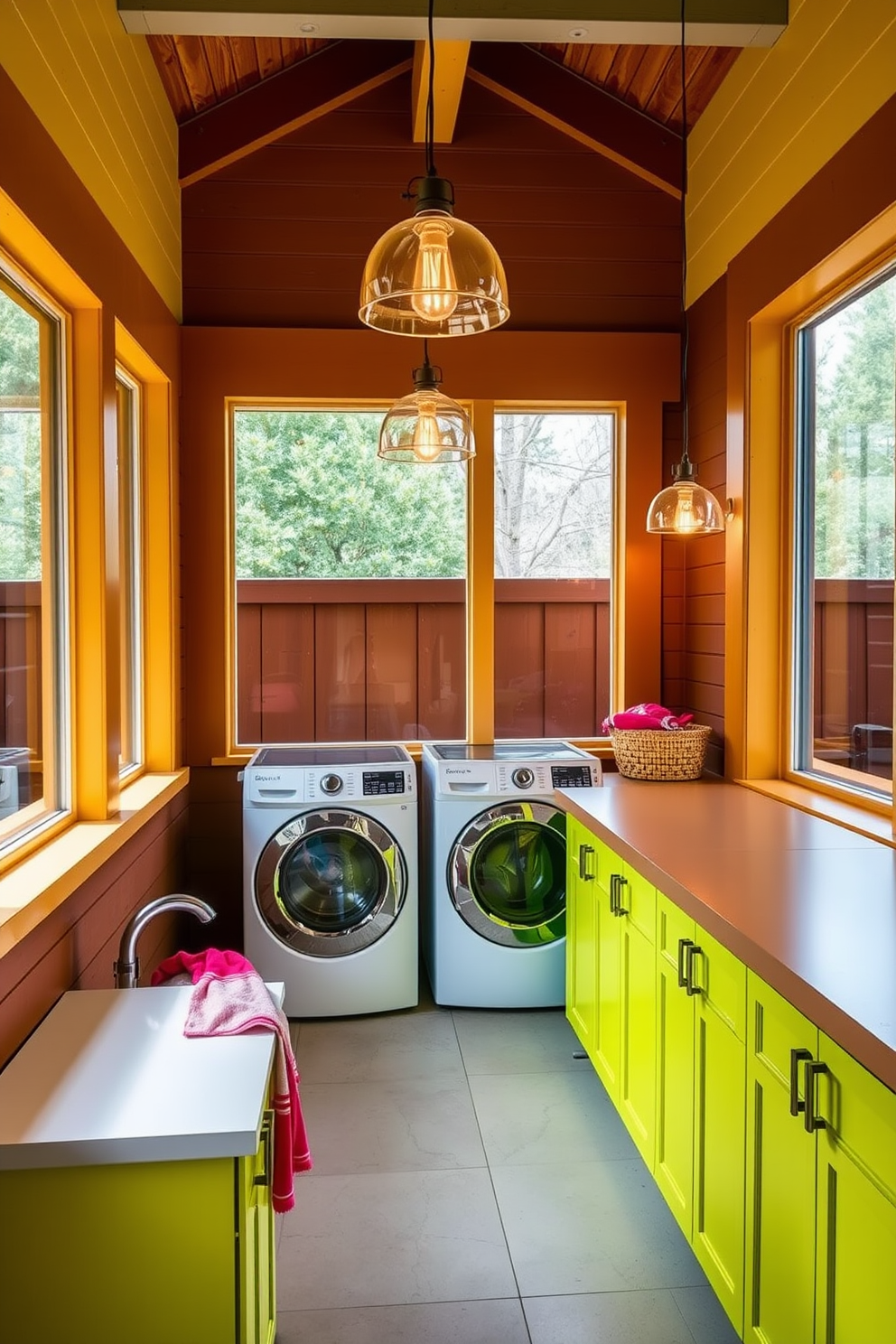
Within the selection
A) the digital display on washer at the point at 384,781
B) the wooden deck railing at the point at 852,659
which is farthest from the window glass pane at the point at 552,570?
the wooden deck railing at the point at 852,659

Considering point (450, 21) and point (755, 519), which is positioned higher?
point (450, 21)

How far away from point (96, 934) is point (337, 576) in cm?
192

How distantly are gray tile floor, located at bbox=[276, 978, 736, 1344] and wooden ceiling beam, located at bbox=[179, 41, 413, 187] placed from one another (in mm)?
3277

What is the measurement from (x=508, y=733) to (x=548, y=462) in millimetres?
1112

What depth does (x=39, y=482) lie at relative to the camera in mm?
2633

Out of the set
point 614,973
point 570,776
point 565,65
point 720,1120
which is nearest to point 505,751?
point 570,776

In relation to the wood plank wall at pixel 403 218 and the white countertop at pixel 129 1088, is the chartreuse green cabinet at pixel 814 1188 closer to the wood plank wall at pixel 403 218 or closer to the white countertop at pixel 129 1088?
the white countertop at pixel 129 1088

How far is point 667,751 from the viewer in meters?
3.53

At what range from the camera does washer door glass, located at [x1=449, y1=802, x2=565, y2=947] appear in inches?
146

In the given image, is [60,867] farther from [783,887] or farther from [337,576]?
[337,576]

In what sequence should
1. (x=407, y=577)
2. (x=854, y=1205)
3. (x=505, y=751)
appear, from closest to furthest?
1. (x=854, y=1205)
2. (x=505, y=751)
3. (x=407, y=577)

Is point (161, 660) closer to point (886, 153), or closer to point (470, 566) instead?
point (470, 566)

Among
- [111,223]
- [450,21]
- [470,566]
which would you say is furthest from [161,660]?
[450,21]

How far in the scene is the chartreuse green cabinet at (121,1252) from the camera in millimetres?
1575
